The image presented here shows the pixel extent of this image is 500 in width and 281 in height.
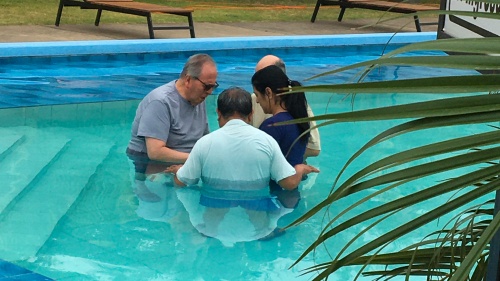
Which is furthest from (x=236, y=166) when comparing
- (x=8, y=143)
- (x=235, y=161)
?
(x=8, y=143)

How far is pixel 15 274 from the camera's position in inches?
176

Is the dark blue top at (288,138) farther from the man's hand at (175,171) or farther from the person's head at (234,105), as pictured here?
the man's hand at (175,171)

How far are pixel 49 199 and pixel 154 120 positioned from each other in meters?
0.89

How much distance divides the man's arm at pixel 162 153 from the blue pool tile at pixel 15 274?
142 centimetres

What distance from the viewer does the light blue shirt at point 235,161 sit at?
517 centimetres

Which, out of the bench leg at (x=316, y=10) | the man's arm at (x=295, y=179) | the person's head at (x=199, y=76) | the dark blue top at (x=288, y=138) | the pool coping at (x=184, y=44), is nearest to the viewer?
the man's arm at (x=295, y=179)

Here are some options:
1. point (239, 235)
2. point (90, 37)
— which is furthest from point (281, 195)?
point (90, 37)

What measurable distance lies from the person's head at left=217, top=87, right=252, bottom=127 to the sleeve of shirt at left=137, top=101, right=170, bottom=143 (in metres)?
0.65

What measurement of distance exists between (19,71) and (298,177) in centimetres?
534

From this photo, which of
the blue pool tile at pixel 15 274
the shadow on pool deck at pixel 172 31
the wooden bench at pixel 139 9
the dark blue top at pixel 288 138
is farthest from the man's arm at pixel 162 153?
the wooden bench at pixel 139 9

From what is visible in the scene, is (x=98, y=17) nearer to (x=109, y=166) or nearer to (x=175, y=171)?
(x=109, y=166)

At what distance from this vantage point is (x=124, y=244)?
5141mm

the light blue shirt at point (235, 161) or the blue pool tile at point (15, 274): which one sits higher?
the light blue shirt at point (235, 161)

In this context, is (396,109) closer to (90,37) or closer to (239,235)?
(239,235)
